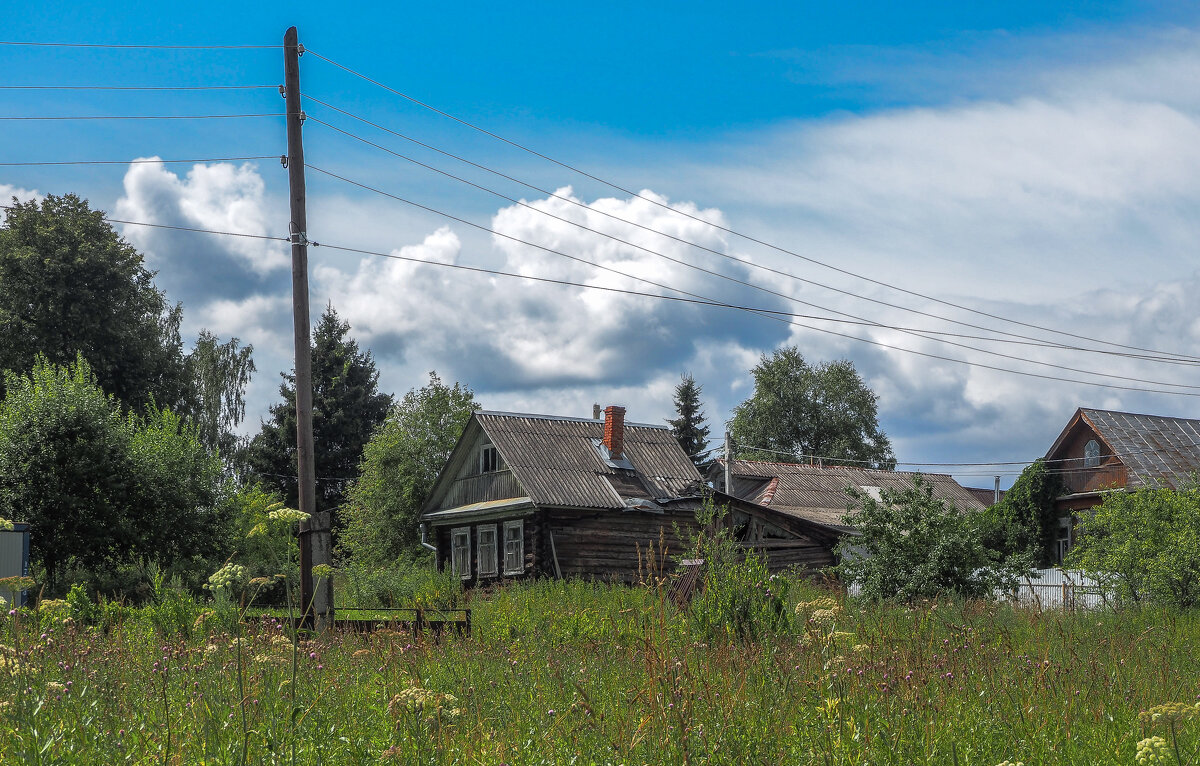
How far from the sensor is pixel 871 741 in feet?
14.6

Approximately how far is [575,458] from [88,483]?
13255mm

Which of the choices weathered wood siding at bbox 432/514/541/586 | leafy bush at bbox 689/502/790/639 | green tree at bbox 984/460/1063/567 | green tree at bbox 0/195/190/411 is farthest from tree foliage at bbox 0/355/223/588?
green tree at bbox 984/460/1063/567

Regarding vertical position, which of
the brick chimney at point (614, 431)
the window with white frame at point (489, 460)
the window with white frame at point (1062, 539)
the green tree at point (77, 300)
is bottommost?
the window with white frame at point (1062, 539)

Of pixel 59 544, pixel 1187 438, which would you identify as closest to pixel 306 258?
pixel 59 544

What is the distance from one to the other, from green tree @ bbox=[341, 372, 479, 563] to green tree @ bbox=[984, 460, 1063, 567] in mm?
21309

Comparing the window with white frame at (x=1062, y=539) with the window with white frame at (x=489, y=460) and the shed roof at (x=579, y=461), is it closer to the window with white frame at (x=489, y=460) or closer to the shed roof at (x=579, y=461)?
the shed roof at (x=579, y=461)

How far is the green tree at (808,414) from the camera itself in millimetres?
62219

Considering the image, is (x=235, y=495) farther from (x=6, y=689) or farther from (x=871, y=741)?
(x=871, y=741)

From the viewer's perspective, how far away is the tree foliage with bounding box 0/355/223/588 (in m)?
23.0

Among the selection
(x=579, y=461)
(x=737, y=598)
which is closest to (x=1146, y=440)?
(x=579, y=461)

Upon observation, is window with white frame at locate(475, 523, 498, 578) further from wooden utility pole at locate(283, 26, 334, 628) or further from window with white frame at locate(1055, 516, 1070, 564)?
window with white frame at locate(1055, 516, 1070, 564)

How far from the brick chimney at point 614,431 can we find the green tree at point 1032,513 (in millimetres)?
14254

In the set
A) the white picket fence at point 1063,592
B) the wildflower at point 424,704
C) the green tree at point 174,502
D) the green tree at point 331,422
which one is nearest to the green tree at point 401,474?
the green tree at point 331,422

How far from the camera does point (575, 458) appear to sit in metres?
31.0
